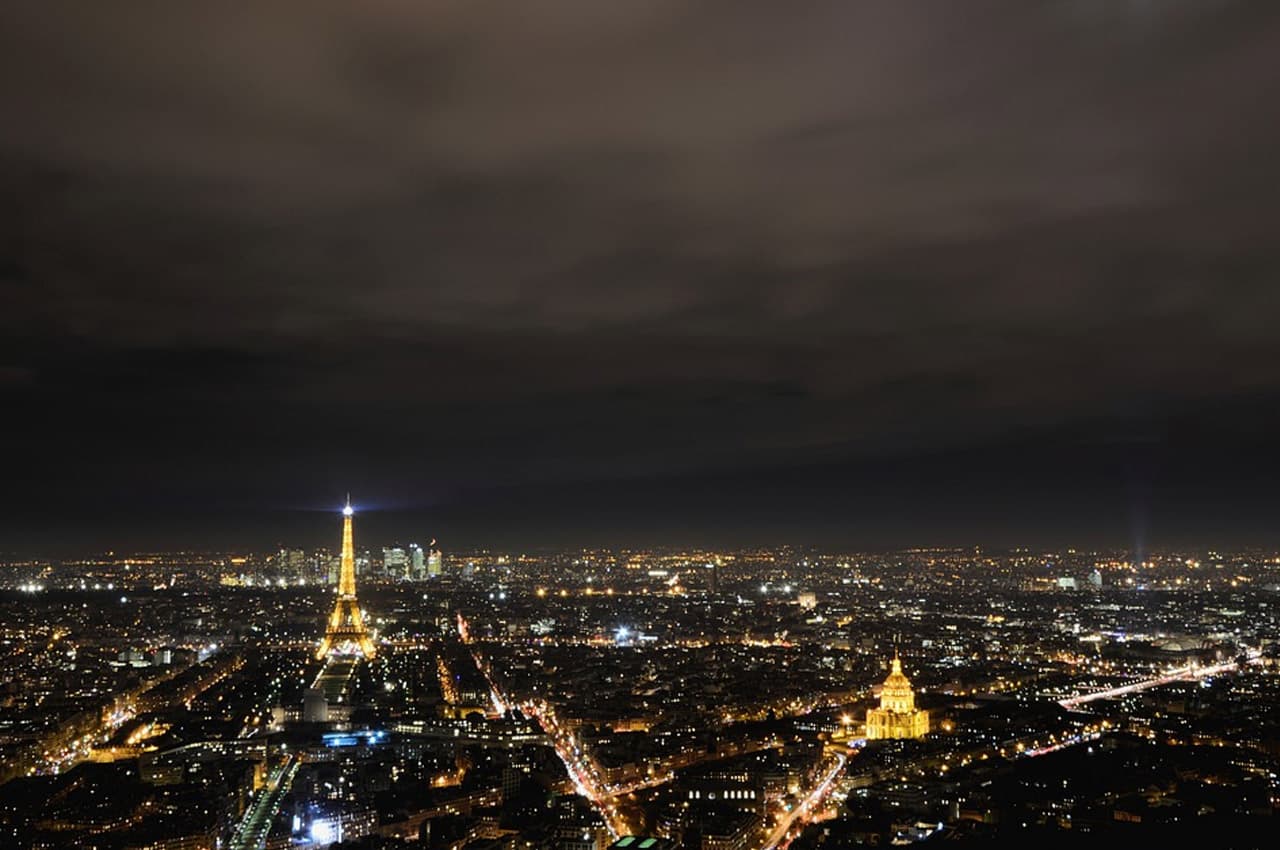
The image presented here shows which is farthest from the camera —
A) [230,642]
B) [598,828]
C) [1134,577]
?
[1134,577]

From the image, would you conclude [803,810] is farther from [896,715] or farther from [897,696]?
[897,696]

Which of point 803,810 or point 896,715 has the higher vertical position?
point 896,715

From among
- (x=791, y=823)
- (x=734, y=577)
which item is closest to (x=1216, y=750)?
(x=791, y=823)

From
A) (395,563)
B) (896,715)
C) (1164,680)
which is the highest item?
(395,563)

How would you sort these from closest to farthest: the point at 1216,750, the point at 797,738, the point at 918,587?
1. the point at 1216,750
2. the point at 797,738
3. the point at 918,587

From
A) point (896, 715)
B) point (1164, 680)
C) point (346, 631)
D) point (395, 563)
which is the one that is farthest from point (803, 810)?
point (395, 563)

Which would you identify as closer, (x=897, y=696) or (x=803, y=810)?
(x=803, y=810)

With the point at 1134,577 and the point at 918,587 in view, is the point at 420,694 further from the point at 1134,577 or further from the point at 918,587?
the point at 1134,577

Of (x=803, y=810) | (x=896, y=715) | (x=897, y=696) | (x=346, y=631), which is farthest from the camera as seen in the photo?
(x=346, y=631)

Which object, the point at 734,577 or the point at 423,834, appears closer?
the point at 423,834
